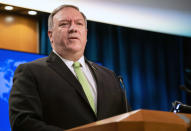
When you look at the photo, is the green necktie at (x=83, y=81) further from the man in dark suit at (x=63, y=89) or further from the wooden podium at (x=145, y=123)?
the wooden podium at (x=145, y=123)

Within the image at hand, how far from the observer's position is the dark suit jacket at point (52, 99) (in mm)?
1418

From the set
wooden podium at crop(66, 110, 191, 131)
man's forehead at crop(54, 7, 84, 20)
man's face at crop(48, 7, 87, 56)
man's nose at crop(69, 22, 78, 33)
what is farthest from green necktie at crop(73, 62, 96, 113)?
wooden podium at crop(66, 110, 191, 131)

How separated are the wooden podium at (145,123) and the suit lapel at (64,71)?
73cm

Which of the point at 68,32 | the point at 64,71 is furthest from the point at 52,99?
the point at 68,32

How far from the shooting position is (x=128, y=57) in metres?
4.85

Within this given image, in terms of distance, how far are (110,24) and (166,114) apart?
3.99 metres

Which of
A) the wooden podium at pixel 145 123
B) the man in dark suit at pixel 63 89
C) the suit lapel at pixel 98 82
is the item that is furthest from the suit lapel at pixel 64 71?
the wooden podium at pixel 145 123

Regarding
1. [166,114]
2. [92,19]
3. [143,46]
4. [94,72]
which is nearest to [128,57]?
[143,46]

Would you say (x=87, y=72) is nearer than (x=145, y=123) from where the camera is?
No

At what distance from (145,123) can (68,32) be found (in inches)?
45.4

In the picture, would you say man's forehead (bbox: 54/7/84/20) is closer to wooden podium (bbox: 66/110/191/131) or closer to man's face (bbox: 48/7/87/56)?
man's face (bbox: 48/7/87/56)

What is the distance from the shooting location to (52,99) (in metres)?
1.55

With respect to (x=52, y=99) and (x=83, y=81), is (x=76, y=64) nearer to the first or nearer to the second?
(x=83, y=81)

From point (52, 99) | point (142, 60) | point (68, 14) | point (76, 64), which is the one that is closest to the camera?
point (52, 99)
